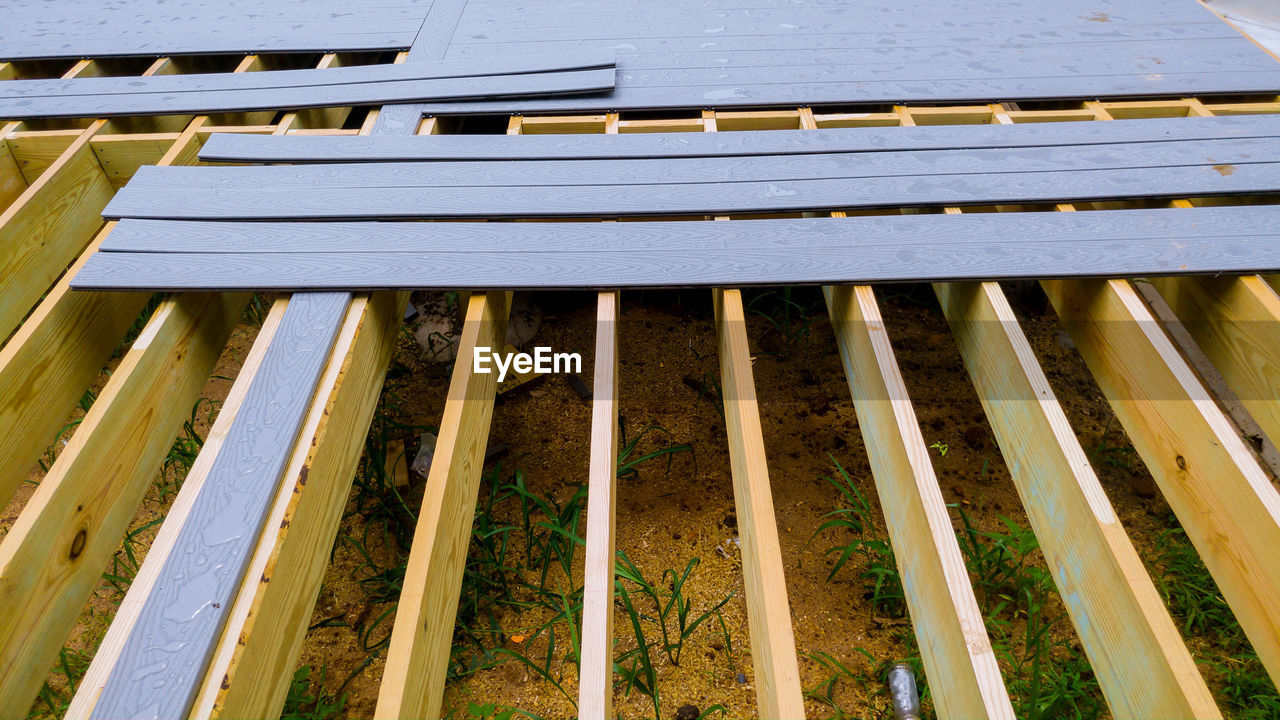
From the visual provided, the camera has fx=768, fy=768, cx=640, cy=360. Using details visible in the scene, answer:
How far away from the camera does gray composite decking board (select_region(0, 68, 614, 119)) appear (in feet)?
8.33

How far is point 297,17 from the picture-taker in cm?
315

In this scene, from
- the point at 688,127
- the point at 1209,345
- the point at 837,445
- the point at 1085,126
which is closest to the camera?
the point at 1209,345

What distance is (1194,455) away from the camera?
5.02 ft

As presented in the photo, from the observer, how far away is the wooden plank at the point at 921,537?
4.01ft

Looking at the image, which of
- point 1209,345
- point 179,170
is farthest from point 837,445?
point 179,170

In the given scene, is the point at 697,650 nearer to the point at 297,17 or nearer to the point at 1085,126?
the point at 1085,126


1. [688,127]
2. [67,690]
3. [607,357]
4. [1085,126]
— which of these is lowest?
[67,690]

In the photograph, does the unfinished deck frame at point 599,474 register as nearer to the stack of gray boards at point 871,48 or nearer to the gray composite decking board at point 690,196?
the gray composite decking board at point 690,196

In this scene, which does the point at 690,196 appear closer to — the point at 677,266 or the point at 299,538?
the point at 677,266

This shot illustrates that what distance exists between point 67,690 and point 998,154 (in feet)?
9.87

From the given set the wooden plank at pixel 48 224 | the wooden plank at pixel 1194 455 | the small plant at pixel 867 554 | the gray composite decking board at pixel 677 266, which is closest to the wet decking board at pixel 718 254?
the gray composite decking board at pixel 677 266

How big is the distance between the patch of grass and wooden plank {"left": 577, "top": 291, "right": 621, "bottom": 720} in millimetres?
1693
